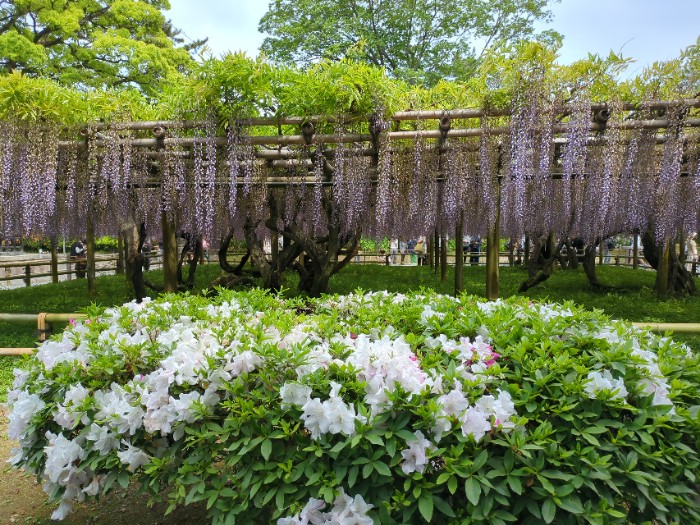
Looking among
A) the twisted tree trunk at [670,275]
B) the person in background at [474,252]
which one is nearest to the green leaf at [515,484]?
the twisted tree trunk at [670,275]

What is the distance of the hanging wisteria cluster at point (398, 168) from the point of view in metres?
4.87

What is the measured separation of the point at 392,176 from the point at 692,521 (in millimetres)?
4861

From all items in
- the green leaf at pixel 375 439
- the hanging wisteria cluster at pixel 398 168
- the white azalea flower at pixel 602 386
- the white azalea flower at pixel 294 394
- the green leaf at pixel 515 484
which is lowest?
the green leaf at pixel 515 484

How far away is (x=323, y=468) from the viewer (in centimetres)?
162

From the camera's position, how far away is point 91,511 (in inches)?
99.0

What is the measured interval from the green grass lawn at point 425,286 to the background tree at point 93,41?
597 cm

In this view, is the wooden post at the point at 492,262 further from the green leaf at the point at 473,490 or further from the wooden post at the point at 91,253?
the wooden post at the point at 91,253

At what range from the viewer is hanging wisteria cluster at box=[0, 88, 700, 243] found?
4.87 metres

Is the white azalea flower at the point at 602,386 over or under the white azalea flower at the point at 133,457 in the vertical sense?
over

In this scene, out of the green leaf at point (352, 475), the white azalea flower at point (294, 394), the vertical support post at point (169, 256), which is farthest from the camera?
the vertical support post at point (169, 256)

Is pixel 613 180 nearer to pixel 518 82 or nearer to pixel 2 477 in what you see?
pixel 518 82

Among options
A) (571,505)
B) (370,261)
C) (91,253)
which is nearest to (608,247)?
(370,261)

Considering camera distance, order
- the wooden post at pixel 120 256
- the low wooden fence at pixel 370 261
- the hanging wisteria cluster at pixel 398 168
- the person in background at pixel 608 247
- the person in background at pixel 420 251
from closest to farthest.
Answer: the hanging wisteria cluster at pixel 398 168 < the wooden post at pixel 120 256 < the low wooden fence at pixel 370 261 < the person in background at pixel 420 251 < the person in background at pixel 608 247

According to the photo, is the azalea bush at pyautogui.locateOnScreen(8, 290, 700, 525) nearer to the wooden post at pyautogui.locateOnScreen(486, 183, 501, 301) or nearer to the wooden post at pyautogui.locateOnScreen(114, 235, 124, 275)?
the wooden post at pyautogui.locateOnScreen(486, 183, 501, 301)
